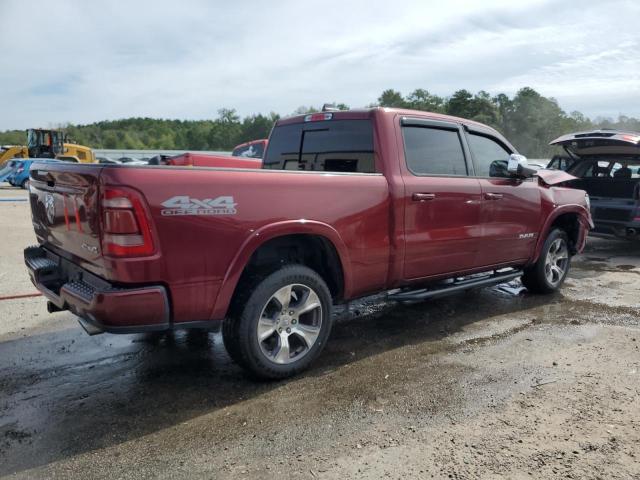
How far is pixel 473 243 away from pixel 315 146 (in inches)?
70.5

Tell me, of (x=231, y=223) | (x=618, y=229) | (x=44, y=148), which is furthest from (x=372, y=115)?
(x=44, y=148)

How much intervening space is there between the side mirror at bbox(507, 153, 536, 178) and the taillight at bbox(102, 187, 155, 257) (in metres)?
3.61

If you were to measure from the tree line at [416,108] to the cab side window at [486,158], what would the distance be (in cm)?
1971

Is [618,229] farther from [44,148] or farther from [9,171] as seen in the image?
[44,148]

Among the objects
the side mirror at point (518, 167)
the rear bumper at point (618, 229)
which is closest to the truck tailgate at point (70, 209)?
the side mirror at point (518, 167)

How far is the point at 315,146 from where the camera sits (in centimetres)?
468

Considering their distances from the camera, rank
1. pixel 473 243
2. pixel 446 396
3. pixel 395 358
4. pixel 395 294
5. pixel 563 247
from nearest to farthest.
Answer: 1. pixel 446 396
2. pixel 395 358
3. pixel 395 294
4. pixel 473 243
5. pixel 563 247

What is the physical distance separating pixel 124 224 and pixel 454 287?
10.4ft

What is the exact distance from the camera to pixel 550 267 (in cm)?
605

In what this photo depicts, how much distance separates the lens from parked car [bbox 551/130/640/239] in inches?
340

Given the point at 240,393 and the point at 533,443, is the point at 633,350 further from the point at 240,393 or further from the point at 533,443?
the point at 240,393

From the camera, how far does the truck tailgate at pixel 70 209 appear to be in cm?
299

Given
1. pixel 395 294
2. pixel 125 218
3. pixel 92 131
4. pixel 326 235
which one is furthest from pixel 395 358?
pixel 92 131

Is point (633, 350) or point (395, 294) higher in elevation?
point (395, 294)
